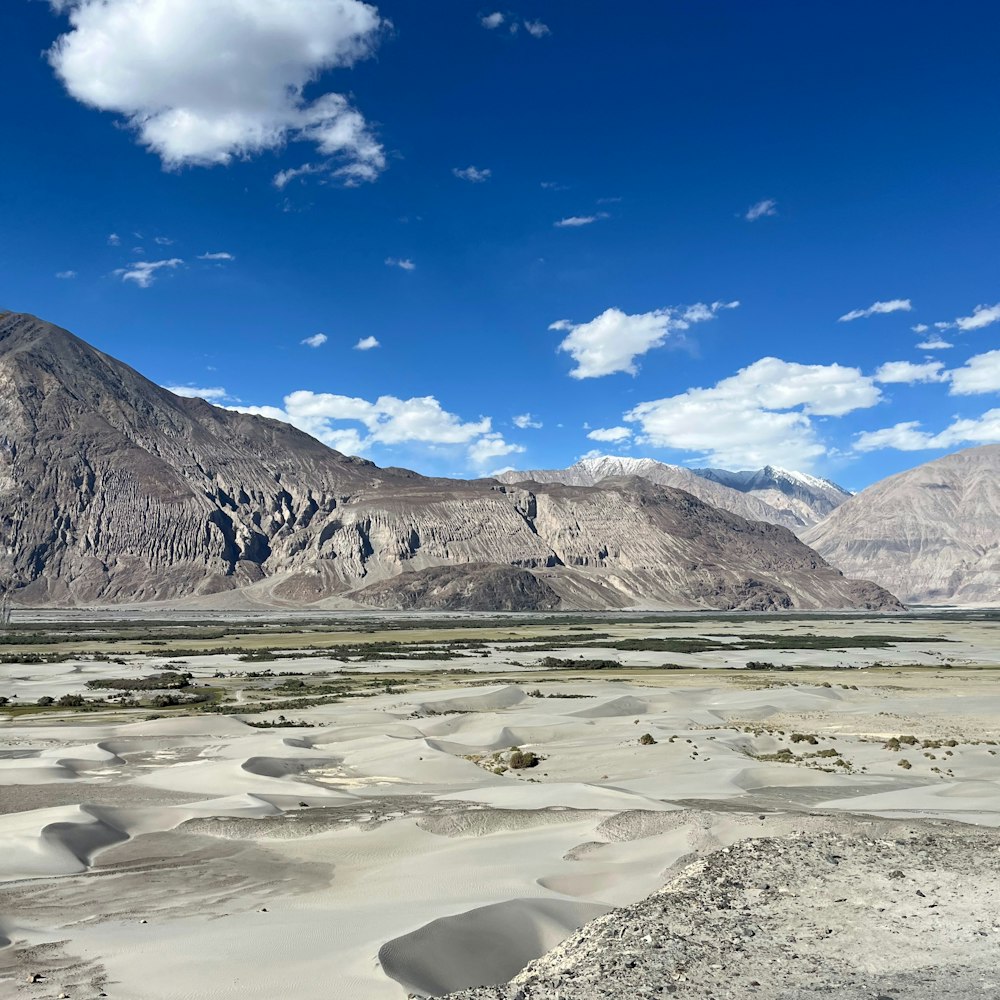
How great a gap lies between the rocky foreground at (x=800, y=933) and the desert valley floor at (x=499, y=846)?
1.9 inches

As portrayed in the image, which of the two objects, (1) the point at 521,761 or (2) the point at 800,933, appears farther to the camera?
(1) the point at 521,761

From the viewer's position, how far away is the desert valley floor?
10.4 meters

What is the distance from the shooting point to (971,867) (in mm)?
13703

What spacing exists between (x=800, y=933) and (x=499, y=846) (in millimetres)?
7905

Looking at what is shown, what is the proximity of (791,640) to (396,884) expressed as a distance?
109367 mm

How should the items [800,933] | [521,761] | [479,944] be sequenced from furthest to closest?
[521,761] < [479,944] < [800,933]

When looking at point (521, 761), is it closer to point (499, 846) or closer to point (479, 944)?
point (499, 846)

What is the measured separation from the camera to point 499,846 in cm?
1762

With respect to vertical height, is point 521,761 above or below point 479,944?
below

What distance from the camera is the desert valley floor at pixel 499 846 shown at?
34.0ft

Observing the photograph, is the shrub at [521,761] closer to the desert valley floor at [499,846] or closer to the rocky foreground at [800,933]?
the desert valley floor at [499,846]

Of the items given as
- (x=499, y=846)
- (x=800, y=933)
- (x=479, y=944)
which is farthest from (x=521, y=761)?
(x=800, y=933)

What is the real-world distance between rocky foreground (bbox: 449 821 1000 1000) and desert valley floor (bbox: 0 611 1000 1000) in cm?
5

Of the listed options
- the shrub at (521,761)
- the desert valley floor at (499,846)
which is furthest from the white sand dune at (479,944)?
the shrub at (521,761)
